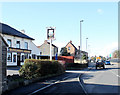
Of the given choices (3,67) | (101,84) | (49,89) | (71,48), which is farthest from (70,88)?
(71,48)

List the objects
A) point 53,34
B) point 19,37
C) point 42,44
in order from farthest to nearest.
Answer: point 42,44
point 19,37
point 53,34

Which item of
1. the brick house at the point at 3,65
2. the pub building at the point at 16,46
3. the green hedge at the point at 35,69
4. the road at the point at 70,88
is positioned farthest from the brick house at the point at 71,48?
the brick house at the point at 3,65

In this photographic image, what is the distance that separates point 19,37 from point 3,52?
27.4 meters

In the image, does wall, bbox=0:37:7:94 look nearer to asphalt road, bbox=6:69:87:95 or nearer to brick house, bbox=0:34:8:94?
brick house, bbox=0:34:8:94

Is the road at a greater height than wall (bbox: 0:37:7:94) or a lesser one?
lesser

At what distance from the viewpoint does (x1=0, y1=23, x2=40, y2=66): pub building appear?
34.1m

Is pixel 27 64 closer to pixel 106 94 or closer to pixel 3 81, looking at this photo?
pixel 3 81

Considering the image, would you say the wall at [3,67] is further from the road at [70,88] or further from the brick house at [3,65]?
the road at [70,88]

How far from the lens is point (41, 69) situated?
647 inches

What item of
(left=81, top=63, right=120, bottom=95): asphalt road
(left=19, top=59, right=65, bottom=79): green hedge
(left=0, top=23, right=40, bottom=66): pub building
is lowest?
(left=81, top=63, right=120, bottom=95): asphalt road

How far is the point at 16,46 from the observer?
36.7 metres

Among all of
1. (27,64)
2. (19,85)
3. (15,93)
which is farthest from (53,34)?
(15,93)

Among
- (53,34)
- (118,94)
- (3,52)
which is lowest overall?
(118,94)

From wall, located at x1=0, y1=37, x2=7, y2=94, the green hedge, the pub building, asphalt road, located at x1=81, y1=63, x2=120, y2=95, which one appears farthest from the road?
the pub building
